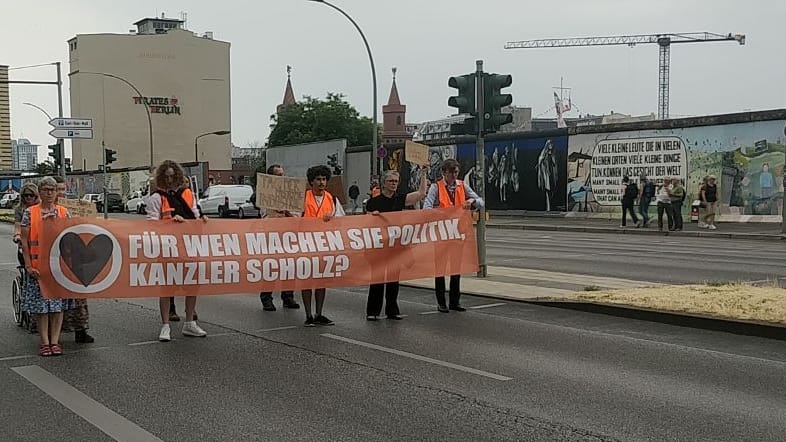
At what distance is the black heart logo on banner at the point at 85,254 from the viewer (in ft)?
27.4

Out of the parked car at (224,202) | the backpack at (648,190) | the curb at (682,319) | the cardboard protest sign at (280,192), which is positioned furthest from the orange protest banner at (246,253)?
the parked car at (224,202)

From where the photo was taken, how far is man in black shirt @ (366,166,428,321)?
9.96 m

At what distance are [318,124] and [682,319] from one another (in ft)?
291

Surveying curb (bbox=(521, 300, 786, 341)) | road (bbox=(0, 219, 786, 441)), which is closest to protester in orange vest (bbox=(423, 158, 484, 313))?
road (bbox=(0, 219, 786, 441))

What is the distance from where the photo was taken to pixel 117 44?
4001 inches

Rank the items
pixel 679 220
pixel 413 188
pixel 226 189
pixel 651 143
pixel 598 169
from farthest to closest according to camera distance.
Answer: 1. pixel 413 188
2. pixel 226 189
3. pixel 598 169
4. pixel 651 143
5. pixel 679 220

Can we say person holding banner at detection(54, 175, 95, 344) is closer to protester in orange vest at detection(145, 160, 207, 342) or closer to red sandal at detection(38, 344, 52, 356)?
red sandal at detection(38, 344, 52, 356)

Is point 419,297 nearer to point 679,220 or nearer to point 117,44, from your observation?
point 679,220

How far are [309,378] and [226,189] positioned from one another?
33.7 meters

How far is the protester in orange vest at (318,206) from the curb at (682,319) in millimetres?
2802

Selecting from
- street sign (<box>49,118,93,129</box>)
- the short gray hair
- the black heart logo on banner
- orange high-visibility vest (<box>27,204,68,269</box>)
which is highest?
street sign (<box>49,118,93,129</box>)

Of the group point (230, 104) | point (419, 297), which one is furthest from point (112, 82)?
point (419, 297)

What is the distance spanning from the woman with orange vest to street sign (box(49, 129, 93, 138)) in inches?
751

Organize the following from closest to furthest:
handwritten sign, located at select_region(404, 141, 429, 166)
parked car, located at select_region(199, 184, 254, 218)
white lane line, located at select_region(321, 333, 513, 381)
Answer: white lane line, located at select_region(321, 333, 513, 381) < handwritten sign, located at select_region(404, 141, 429, 166) < parked car, located at select_region(199, 184, 254, 218)
